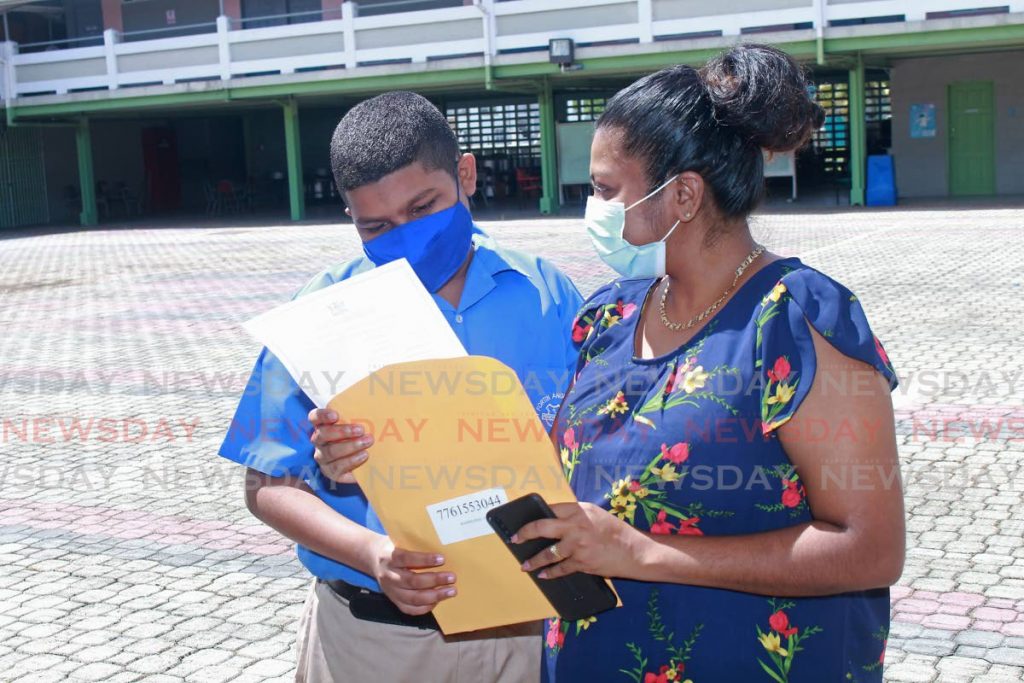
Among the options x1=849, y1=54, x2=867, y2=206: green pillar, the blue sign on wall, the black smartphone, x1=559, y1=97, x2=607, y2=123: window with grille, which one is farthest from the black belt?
x1=559, y1=97, x2=607, y2=123: window with grille

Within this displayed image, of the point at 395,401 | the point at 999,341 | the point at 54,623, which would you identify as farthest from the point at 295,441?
the point at 999,341

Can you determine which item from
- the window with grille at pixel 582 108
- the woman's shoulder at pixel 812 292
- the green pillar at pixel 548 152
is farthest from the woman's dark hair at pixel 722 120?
the window with grille at pixel 582 108

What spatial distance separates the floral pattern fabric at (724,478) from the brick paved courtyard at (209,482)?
352mm

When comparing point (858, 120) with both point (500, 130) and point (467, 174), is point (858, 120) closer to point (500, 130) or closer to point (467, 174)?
point (500, 130)

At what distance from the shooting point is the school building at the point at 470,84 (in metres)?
20.8

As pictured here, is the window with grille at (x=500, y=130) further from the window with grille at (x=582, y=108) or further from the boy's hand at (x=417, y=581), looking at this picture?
the boy's hand at (x=417, y=581)

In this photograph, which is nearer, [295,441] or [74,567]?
[295,441]

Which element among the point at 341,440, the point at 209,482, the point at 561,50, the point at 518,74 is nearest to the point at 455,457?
the point at 341,440

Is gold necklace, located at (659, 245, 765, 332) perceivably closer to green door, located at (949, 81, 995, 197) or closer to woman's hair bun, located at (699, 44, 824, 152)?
woman's hair bun, located at (699, 44, 824, 152)

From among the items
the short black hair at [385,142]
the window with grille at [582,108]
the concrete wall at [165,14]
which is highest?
the concrete wall at [165,14]

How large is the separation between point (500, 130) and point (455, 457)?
2892cm

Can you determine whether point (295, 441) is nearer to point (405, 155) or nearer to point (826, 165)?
point (405, 155)

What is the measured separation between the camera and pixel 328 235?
2214 cm

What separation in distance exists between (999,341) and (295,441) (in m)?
8.13
